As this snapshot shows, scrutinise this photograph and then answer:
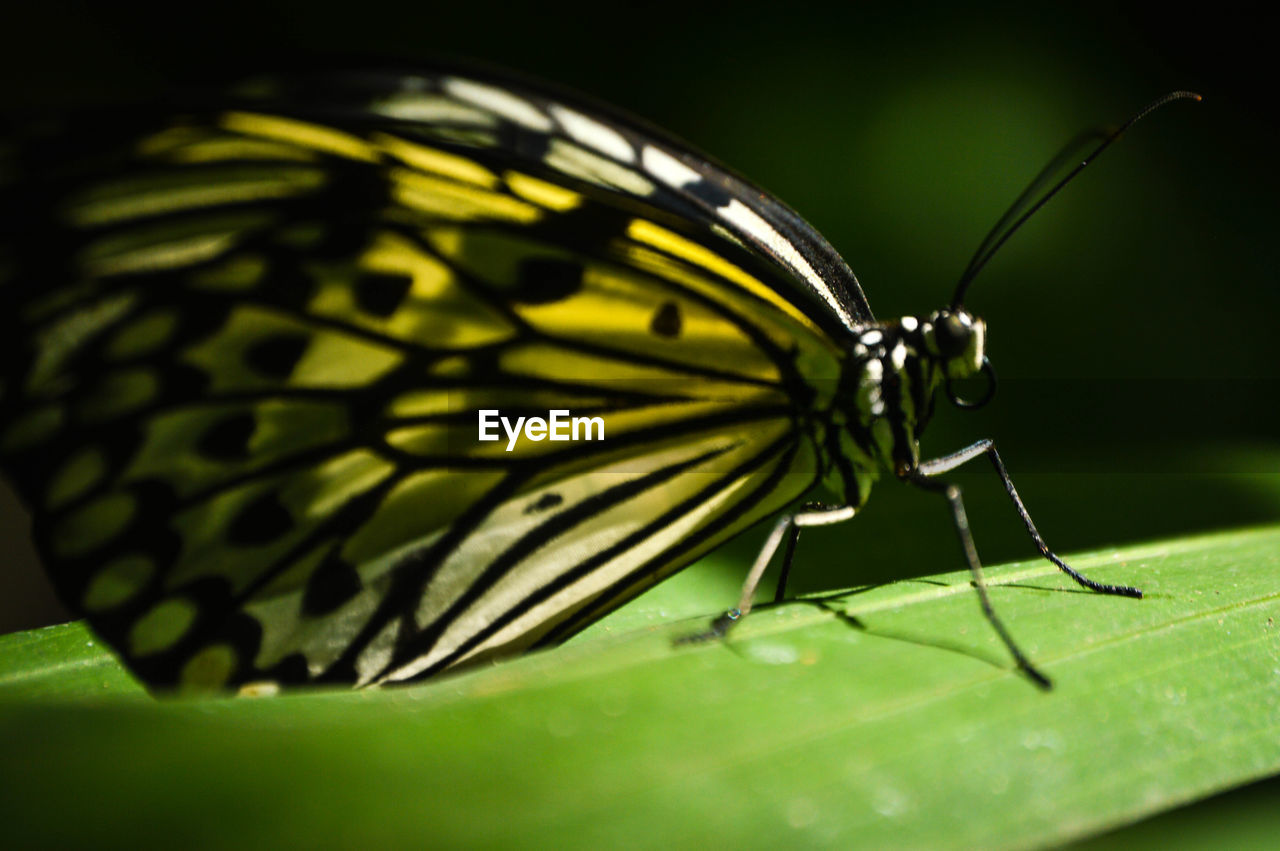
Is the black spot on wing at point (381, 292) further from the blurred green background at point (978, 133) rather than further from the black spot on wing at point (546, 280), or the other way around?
the blurred green background at point (978, 133)

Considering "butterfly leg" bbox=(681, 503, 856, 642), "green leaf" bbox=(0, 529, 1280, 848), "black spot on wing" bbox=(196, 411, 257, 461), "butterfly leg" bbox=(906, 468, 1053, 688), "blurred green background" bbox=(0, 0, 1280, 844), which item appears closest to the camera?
"green leaf" bbox=(0, 529, 1280, 848)

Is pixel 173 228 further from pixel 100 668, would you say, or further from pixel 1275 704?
pixel 1275 704

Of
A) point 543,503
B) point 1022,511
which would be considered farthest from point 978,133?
point 543,503

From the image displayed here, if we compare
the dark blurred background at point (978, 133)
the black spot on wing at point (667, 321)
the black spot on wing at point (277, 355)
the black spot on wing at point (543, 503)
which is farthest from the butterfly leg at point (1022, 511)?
the dark blurred background at point (978, 133)

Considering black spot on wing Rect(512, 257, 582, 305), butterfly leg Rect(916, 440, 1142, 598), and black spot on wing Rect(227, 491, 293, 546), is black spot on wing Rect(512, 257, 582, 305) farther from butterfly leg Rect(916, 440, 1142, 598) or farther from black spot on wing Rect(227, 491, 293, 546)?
butterfly leg Rect(916, 440, 1142, 598)

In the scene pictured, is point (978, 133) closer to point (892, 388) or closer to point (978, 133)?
point (978, 133)

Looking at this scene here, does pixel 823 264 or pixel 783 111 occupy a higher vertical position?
pixel 783 111

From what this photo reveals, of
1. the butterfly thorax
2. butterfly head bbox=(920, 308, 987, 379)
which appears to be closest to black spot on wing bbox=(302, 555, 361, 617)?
the butterfly thorax

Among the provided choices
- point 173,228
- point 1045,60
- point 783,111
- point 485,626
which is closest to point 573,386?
point 485,626
